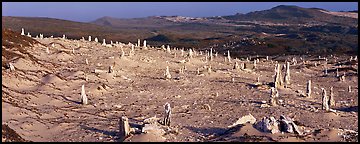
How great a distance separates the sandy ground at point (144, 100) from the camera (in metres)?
16.1

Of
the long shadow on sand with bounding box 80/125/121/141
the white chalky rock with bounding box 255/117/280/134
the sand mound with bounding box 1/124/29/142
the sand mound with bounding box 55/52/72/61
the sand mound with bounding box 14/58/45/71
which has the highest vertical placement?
the sand mound with bounding box 55/52/72/61

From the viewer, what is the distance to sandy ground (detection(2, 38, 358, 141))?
16.1 meters

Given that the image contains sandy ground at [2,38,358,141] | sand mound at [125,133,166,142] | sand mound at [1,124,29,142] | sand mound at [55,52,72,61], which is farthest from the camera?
sand mound at [55,52,72,61]

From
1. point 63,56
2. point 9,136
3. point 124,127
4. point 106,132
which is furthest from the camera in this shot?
point 63,56

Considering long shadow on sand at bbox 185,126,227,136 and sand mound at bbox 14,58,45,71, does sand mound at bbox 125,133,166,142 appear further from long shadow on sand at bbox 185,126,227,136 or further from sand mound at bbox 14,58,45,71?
sand mound at bbox 14,58,45,71

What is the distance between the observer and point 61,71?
28156 mm

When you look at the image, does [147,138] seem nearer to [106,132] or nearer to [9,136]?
[106,132]

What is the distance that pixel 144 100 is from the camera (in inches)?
903

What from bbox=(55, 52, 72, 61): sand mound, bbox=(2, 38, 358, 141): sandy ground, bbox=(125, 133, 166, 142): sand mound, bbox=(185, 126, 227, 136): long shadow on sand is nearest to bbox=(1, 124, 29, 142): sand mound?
bbox=(2, 38, 358, 141): sandy ground

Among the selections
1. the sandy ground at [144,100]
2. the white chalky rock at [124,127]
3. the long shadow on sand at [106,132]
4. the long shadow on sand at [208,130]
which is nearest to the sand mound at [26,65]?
the sandy ground at [144,100]

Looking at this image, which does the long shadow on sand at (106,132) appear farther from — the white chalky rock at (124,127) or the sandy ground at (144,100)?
the white chalky rock at (124,127)

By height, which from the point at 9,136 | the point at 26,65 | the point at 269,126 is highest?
the point at 26,65

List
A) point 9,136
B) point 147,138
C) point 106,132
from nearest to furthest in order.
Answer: point 9,136 → point 147,138 → point 106,132

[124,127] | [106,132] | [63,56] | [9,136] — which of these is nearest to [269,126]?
[124,127]
